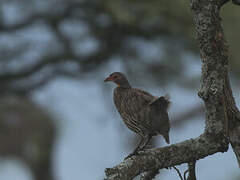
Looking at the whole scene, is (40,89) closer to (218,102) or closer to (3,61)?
(3,61)

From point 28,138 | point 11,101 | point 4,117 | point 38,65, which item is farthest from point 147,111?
point 28,138

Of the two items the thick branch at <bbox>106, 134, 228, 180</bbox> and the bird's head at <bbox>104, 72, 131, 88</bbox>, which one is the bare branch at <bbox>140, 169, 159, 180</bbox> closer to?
the thick branch at <bbox>106, 134, 228, 180</bbox>

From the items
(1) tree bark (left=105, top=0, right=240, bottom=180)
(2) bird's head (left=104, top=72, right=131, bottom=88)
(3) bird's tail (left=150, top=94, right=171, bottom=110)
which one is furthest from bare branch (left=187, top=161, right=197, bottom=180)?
(2) bird's head (left=104, top=72, right=131, bottom=88)

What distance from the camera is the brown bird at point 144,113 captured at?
277 centimetres

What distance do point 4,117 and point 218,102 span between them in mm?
11432

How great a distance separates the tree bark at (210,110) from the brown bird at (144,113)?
0.44 feet

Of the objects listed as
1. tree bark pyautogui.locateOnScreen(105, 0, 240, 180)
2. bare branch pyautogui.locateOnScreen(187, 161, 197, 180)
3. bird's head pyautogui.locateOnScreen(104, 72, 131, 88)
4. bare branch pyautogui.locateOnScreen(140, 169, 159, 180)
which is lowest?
bare branch pyautogui.locateOnScreen(187, 161, 197, 180)

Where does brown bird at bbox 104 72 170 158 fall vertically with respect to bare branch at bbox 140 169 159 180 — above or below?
above

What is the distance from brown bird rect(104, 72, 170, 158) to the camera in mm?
2770

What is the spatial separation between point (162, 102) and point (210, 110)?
10.4 inches

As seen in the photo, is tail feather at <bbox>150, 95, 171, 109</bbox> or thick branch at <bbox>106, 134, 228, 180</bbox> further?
tail feather at <bbox>150, 95, 171, 109</bbox>

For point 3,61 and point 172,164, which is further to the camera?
point 3,61

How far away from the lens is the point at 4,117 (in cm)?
1347

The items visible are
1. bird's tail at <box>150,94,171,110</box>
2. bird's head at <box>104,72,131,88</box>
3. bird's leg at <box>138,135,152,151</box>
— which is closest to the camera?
bird's tail at <box>150,94,171,110</box>
